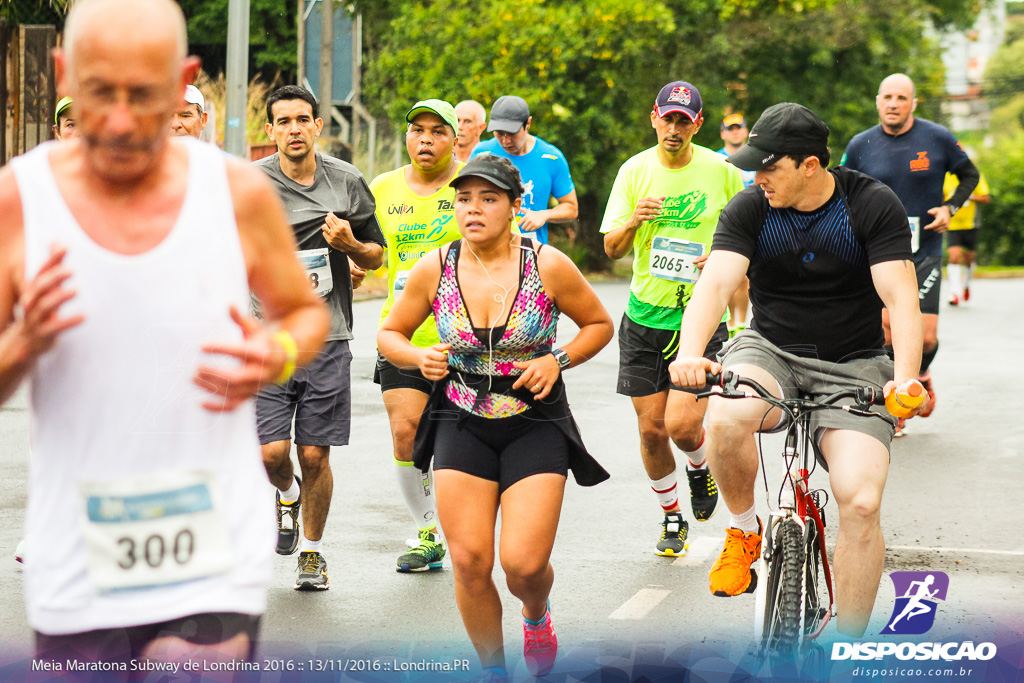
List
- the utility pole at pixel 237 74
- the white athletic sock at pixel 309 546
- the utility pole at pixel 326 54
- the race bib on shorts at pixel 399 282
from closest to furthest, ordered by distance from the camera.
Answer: the white athletic sock at pixel 309 546 → the race bib on shorts at pixel 399 282 → the utility pole at pixel 237 74 → the utility pole at pixel 326 54

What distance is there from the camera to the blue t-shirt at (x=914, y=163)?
27.9 feet

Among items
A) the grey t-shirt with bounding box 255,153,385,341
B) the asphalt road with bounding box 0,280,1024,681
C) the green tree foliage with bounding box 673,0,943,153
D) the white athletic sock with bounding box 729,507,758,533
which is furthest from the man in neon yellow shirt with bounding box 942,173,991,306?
the white athletic sock with bounding box 729,507,758,533

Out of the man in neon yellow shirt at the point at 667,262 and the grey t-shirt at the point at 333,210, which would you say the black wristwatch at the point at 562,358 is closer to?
the grey t-shirt at the point at 333,210

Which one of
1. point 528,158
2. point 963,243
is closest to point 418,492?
point 528,158

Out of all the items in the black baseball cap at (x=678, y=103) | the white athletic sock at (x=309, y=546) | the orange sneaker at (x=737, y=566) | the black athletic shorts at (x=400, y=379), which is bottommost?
the white athletic sock at (x=309, y=546)

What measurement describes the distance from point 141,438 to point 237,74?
32.6ft

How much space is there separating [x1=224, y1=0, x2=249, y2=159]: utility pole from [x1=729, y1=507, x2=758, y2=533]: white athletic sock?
7752 millimetres

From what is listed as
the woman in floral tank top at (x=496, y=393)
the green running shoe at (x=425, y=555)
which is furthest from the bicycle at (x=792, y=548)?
the green running shoe at (x=425, y=555)

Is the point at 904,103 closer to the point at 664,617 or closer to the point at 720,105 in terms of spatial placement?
the point at 664,617

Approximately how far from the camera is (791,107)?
4.36 meters

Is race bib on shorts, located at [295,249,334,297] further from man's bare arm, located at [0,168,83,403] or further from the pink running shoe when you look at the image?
man's bare arm, located at [0,168,83,403]

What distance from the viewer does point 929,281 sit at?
8680mm

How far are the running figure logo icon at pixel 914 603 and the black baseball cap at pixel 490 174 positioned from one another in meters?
1.99

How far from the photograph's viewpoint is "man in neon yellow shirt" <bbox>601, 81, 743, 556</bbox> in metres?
6.22
